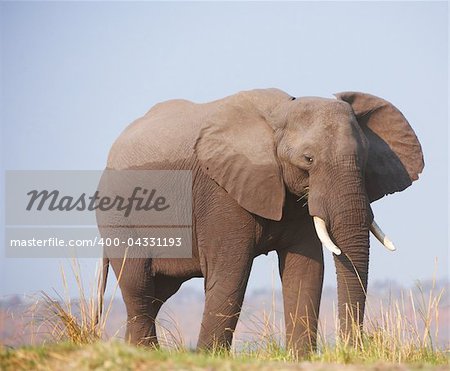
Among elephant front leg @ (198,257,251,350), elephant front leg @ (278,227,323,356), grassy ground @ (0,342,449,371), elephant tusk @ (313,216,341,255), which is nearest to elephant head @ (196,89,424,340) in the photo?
elephant tusk @ (313,216,341,255)

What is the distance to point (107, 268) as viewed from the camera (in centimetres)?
1474

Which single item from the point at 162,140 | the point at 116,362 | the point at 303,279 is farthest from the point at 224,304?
the point at 116,362

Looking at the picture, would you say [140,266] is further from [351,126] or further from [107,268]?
[351,126]

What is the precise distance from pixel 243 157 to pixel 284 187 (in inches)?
26.0

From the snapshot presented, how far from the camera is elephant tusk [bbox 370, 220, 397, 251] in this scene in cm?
1200

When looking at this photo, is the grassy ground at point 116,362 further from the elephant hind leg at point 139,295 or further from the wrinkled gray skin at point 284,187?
the elephant hind leg at point 139,295

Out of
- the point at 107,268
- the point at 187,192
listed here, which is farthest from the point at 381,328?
the point at 107,268

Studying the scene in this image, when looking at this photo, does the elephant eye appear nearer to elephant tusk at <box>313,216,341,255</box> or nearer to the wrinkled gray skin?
the wrinkled gray skin

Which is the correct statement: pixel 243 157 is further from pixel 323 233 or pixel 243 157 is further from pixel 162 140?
pixel 323 233

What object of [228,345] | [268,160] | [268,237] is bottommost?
[228,345]

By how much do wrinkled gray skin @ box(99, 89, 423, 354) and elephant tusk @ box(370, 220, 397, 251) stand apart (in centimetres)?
28

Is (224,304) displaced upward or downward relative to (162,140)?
downward

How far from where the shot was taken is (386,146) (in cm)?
1288

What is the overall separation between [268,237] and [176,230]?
47.2 inches
